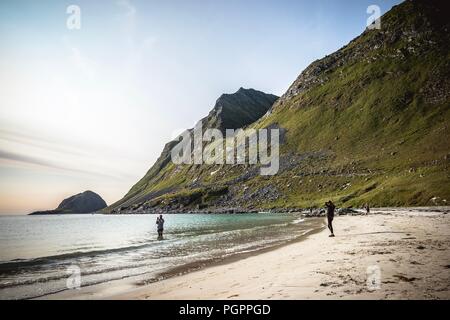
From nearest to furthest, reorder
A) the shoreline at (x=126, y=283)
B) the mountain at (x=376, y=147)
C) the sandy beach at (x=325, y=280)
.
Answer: the sandy beach at (x=325, y=280) < the shoreline at (x=126, y=283) < the mountain at (x=376, y=147)

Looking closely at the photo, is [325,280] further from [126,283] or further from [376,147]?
[376,147]

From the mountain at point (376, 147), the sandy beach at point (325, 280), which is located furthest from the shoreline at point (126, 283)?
the mountain at point (376, 147)

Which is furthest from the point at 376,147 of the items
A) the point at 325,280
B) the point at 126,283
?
the point at 325,280

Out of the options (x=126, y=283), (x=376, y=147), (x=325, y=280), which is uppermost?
(x=376, y=147)

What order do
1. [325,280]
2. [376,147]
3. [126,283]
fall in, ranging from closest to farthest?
[325,280], [126,283], [376,147]

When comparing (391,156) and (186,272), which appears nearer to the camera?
(186,272)

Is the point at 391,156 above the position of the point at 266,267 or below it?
above

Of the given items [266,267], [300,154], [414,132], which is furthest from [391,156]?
[266,267]

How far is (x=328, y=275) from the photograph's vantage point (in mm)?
13562

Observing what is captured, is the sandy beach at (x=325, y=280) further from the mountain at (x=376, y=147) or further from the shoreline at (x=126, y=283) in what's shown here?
the mountain at (x=376, y=147)

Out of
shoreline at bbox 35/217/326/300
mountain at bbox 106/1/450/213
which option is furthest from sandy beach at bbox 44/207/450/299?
mountain at bbox 106/1/450/213

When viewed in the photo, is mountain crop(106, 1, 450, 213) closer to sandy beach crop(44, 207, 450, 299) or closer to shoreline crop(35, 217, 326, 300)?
sandy beach crop(44, 207, 450, 299)
